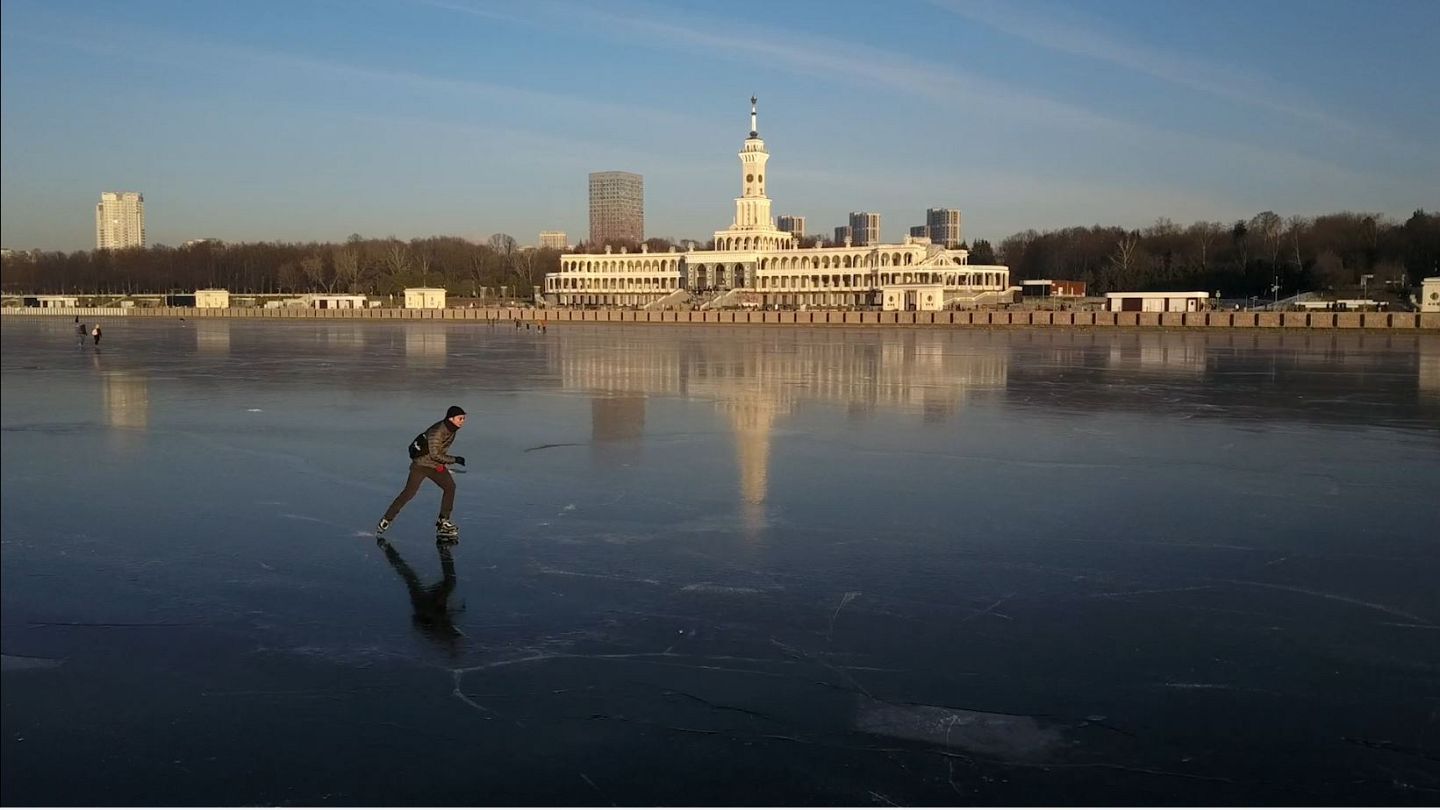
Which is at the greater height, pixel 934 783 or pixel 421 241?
pixel 421 241

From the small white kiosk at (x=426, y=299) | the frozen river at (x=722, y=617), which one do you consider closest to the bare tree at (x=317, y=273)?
the small white kiosk at (x=426, y=299)

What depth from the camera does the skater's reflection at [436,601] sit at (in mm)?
7895

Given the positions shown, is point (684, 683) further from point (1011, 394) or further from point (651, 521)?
point (1011, 394)

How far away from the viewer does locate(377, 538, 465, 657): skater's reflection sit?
7.89 metres

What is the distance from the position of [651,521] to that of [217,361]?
3072 centimetres

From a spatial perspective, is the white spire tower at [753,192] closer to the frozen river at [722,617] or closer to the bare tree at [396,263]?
the bare tree at [396,263]

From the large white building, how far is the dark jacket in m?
93.5

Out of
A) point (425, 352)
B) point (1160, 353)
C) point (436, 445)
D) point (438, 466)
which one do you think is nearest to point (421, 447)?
point (436, 445)

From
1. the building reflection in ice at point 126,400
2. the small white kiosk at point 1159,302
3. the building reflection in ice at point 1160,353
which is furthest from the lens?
the small white kiosk at point 1159,302

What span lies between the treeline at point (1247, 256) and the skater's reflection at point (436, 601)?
9836cm

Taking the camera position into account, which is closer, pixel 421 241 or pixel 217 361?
pixel 217 361

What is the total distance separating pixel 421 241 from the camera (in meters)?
173

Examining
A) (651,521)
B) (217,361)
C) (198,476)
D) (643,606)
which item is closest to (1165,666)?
(643,606)

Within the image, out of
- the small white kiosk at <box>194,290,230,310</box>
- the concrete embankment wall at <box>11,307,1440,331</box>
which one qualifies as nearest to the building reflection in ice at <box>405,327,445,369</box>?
the concrete embankment wall at <box>11,307,1440,331</box>
